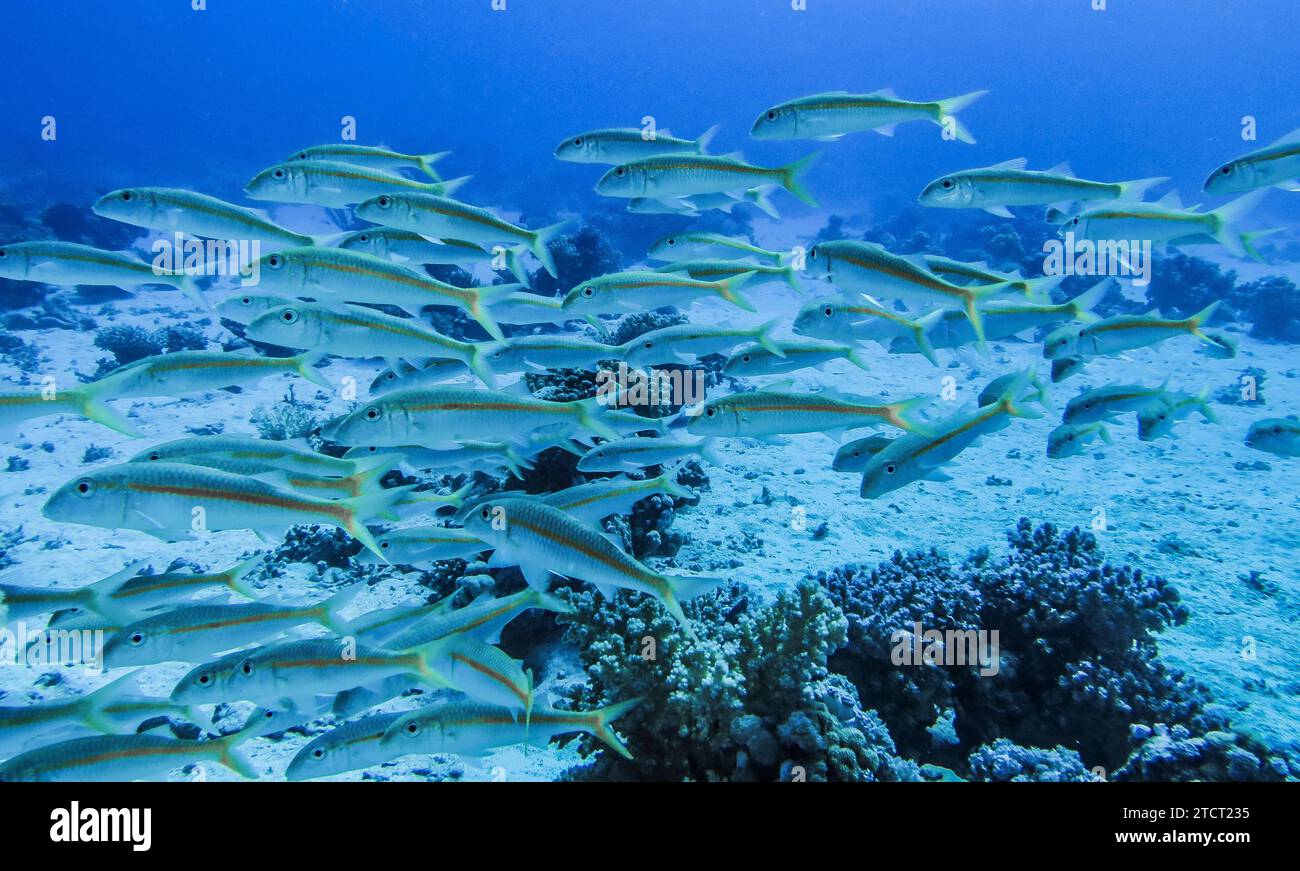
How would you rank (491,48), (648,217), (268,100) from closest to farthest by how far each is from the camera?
(648,217) < (268,100) < (491,48)

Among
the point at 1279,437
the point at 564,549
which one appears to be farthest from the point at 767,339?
the point at 1279,437

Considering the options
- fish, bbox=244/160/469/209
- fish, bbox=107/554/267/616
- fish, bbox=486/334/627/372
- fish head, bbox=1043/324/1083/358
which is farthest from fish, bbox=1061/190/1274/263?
fish, bbox=107/554/267/616

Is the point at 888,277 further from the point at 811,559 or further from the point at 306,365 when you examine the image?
the point at 306,365

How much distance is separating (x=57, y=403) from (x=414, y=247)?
2288 mm

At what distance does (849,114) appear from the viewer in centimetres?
468

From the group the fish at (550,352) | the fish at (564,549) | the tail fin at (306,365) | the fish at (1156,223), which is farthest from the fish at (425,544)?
the fish at (1156,223)

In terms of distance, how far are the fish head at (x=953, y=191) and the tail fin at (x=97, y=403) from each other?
5.40 metres

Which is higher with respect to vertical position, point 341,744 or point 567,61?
point 567,61

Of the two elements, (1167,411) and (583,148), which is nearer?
(583,148)

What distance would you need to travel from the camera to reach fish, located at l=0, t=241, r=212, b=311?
14.1 ft

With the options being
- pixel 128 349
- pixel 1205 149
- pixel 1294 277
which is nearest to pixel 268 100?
pixel 128 349
